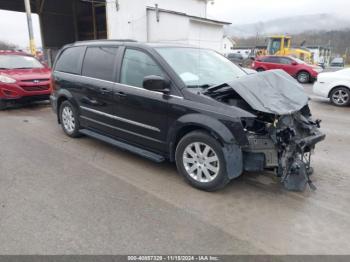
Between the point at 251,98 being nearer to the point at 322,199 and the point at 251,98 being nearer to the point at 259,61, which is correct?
the point at 322,199

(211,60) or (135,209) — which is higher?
(211,60)

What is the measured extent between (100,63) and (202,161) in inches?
98.5

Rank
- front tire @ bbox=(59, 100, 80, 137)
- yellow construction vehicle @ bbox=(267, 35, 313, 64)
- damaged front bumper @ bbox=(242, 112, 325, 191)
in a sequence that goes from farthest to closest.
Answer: yellow construction vehicle @ bbox=(267, 35, 313, 64)
front tire @ bbox=(59, 100, 80, 137)
damaged front bumper @ bbox=(242, 112, 325, 191)

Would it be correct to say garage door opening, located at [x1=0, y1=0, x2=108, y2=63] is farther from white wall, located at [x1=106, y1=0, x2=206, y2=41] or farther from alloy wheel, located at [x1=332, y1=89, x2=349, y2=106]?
alloy wheel, located at [x1=332, y1=89, x2=349, y2=106]

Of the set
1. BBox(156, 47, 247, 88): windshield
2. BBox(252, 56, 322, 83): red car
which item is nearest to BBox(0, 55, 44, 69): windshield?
BBox(156, 47, 247, 88): windshield

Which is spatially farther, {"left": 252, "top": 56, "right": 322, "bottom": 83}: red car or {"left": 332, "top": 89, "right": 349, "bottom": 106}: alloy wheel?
{"left": 252, "top": 56, "right": 322, "bottom": 83}: red car

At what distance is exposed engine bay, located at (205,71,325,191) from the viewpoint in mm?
3320

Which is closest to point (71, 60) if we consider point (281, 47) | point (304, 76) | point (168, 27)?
point (168, 27)

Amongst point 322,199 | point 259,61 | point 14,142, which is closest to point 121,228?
point 322,199

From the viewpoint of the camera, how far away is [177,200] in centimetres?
342

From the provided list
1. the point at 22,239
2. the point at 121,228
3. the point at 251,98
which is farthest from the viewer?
the point at 251,98

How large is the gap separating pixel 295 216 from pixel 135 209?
173 centimetres

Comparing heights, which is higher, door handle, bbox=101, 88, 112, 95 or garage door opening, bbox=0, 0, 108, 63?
garage door opening, bbox=0, 0, 108, 63

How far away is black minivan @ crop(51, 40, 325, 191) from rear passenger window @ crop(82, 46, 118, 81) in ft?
0.06
